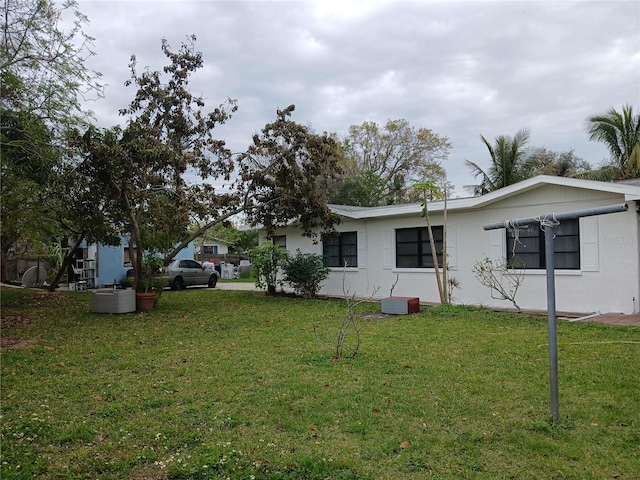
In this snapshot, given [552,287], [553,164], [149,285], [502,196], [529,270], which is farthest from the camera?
[553,164]

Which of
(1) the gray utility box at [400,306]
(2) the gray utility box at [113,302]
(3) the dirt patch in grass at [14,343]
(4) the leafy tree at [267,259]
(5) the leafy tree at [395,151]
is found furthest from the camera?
(5) the leafy tree at [395,151]

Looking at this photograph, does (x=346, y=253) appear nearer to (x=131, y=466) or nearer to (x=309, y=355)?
(x=309, y=355)

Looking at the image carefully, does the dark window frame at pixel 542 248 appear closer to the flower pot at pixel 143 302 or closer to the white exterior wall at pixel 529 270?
the white exterior wall at pixel 529 270

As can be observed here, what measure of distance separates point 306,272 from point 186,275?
7265mm

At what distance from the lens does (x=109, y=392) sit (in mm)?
4797

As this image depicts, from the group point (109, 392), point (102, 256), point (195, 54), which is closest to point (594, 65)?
point (195, 54)

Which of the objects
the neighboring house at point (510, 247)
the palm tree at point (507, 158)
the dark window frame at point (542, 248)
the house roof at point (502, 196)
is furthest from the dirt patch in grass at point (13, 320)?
the palm tree at point (507, 158)

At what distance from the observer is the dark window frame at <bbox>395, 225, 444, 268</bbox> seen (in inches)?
488

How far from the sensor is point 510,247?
430 inches

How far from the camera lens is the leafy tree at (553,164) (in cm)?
1996

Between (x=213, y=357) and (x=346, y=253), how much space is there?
8.74m

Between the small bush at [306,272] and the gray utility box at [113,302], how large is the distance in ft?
15.6

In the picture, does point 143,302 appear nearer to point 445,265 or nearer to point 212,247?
point 445,265

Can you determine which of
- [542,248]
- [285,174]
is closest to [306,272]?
[285,174]
